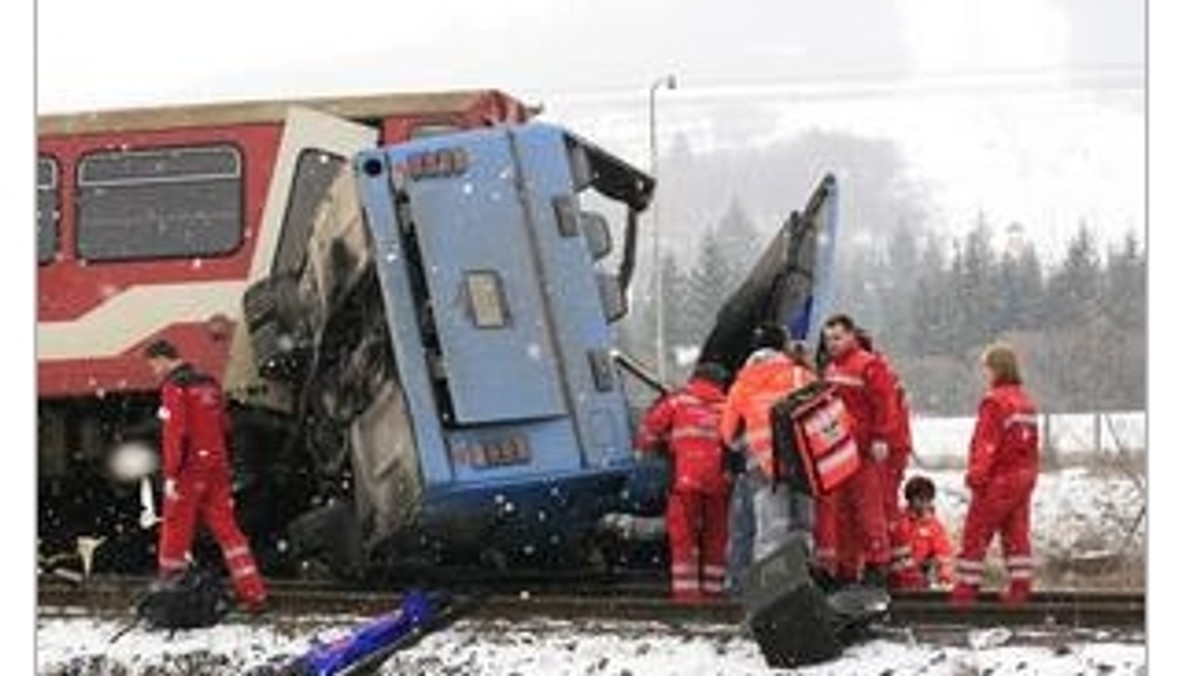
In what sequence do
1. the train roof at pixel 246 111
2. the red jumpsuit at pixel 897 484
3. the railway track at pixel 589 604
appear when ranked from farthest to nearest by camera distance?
the train roof at pixel 246 111 < the red jumpsuit at pixel 897 484 < the railway track at pixel 589 604

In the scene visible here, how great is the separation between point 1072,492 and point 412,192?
671 cm

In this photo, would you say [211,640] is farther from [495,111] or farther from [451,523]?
[495,111]

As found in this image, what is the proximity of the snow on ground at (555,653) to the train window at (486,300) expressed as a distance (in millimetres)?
1256

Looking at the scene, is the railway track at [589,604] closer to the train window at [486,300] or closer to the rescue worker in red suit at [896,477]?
the rescue worker in red suit at [896,477]

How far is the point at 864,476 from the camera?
7.86 meters

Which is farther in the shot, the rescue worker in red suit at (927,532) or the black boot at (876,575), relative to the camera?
the rescue worker in red suit at (927,532)

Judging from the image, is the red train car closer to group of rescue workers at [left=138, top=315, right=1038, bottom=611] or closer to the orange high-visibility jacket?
group of rescue workers at [left=138, top=315, right=1038, bottom=611]

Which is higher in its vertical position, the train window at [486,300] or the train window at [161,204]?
the train window at [161,204]

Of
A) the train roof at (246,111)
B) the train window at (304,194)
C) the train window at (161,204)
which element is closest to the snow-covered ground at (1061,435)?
the train roof at (246,111)

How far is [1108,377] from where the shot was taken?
389 inches

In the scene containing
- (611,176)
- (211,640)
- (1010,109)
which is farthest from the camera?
(1010,109)

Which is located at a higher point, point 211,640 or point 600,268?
point 600,268

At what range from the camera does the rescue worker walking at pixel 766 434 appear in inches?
288

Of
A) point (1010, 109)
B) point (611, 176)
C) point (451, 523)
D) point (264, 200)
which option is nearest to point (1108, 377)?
point (611, 176)
